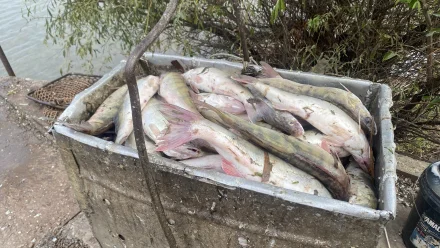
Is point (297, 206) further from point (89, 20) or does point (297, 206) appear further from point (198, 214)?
point (89, 20)

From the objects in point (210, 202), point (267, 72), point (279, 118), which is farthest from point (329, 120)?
point (210, 202)

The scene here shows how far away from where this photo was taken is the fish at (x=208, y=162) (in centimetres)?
182

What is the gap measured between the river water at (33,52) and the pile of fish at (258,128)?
4.43 m

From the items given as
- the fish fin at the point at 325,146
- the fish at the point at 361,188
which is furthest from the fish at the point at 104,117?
the fish at the point at 361,188

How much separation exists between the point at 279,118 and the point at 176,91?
71 cm

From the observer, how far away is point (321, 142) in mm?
2004

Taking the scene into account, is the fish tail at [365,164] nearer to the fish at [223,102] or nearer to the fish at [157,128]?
the fish at [223,102]

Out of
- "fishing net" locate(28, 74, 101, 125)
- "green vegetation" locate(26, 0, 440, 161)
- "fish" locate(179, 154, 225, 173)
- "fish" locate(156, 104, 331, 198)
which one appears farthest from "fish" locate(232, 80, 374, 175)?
"fishing net" locate(28, 74, 101, 125)

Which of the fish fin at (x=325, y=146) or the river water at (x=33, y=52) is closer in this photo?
the fish fin at (x=325, y=146)

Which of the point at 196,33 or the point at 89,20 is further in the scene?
the point at 196,33

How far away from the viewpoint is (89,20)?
3.85 m

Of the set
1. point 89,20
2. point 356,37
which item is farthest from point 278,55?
point 89,20

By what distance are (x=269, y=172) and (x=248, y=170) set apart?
0.10m

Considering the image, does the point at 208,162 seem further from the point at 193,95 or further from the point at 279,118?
the point at 193,95
